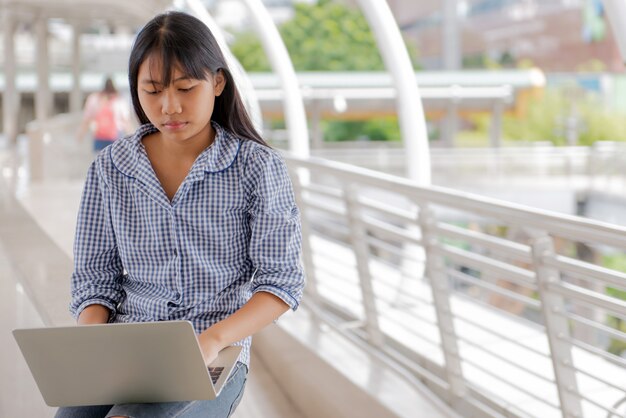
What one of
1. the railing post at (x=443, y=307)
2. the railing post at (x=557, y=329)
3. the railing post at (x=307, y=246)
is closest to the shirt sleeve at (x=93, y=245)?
the railing post at (x=557, y=329)

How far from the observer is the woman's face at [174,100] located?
2053 mm

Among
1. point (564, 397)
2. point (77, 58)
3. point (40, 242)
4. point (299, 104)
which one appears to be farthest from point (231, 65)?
point (77, 58)

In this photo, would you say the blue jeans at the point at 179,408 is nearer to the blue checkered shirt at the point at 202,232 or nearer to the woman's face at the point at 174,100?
the blue checkered shirt at the point at 202,232

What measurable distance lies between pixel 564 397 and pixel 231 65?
1.75 meters

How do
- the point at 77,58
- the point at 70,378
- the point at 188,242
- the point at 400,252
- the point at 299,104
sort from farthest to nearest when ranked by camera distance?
1. the point at 77,58
2. the point at 299,104
3. the point at 400,252
4. the point at 188,242
5. the point at 70,378

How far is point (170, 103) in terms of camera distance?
2053 mm

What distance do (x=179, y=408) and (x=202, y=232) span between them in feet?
1.25

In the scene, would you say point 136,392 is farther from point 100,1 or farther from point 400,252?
point 100,1

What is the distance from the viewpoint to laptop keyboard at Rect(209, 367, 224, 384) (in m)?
1.98

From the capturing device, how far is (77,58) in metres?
24.0

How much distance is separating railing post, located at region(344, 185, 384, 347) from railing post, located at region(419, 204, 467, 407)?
26.8 inches

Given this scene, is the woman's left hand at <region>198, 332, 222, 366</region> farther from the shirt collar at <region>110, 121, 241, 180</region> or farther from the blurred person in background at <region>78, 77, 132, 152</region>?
the blurred person in background at <region>78, 77, 132, 152</region>

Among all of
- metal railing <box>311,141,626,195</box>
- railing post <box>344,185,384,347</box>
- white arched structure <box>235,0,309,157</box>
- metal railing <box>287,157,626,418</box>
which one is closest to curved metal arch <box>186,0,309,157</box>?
white arched structure <box>235,0,309,157</box>

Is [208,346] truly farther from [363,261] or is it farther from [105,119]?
[105,119]
